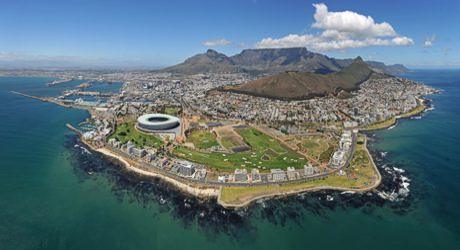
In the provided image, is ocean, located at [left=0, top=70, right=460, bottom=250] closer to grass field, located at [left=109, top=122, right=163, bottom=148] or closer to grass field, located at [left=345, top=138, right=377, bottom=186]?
grass field, located at [left=345, top=138, right=377, bottom=186]

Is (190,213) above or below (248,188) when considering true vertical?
below

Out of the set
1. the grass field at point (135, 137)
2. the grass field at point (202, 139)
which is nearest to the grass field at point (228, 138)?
the grass field at point (202, 139)

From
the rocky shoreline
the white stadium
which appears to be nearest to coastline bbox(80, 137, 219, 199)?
the rocky shoreline

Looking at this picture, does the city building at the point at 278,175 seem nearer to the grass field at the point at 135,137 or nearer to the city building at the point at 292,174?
the city building at the point at 292,174

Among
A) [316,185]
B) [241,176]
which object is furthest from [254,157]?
[316,185]

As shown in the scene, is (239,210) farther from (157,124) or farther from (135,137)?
(157,124)

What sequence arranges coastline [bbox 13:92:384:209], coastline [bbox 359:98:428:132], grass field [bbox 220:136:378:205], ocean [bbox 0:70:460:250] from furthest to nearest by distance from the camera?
coastline [bbox 359:98:428:132], grass field [bbox 220:136:378:205], coastline [bbox 13:92:384:209], ocean [bbox 0:70:460:250]

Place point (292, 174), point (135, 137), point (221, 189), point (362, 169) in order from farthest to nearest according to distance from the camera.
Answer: point (135, 137) < point (362, 169) < point (292, 174) < point (221, 189)
